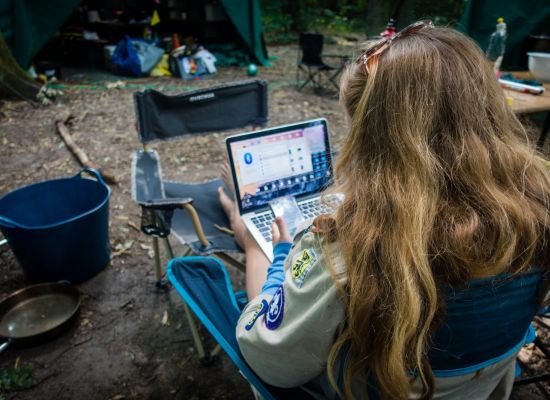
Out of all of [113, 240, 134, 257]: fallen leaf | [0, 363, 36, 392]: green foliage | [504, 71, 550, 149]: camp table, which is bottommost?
[0, 363, 36, 392]: green foliage

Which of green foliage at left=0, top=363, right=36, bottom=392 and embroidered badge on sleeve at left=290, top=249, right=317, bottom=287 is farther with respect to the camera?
green foliage at left=0, top=363, right=36, bottom=392

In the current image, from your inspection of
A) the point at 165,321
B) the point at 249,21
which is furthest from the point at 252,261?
the point at 249,21

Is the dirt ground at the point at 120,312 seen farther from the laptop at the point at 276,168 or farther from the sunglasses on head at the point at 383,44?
the sunglasses on head at the point at 383,44

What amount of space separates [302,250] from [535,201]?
551 millimetres

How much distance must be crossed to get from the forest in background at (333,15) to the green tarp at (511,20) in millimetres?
3472

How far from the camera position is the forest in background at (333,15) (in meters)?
10.1

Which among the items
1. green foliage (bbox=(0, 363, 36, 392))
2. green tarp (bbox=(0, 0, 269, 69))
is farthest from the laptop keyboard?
green tarp (bbox=(0, 0, 269, 69))

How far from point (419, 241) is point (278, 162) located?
1212 mm

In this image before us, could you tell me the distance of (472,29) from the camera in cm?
523

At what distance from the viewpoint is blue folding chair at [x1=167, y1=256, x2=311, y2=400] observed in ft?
3.74

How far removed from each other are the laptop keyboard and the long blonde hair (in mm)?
862

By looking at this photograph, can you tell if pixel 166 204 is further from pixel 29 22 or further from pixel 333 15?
pixel 333 15

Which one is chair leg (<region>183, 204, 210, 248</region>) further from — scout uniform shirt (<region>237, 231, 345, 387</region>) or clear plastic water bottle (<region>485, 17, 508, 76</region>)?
clear plastic water bottle (<region>485, 17, 508, 76</region>)

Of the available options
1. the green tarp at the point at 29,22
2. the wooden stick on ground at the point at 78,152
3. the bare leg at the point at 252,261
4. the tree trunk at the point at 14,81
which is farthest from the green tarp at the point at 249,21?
the bare leg at the point at 252,261
